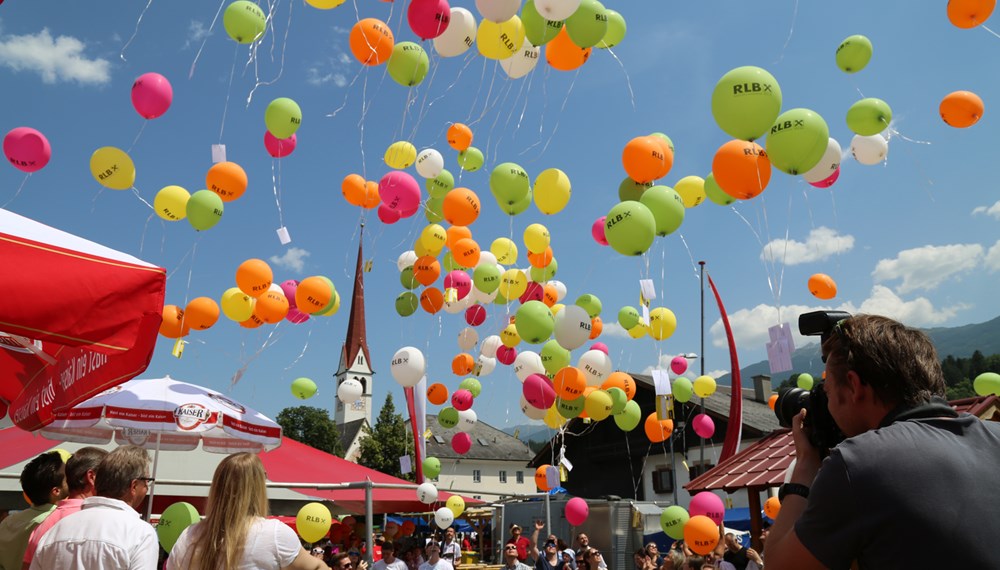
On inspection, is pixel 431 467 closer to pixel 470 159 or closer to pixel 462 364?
pixel 462 364

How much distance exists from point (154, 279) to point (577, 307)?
560cm

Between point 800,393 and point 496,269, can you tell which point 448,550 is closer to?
point 496,269

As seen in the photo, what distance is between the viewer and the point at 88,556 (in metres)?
2.28

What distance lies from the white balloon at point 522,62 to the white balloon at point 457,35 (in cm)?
47

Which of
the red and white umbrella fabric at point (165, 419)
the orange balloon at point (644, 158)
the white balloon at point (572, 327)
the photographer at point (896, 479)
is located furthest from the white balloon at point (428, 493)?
the photographer at point (896, 479)

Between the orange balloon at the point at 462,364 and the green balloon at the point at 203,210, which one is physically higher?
the green balloon at the point at 203,210

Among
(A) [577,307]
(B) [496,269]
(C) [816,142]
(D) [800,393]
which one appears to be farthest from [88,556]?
(B) [496,269]

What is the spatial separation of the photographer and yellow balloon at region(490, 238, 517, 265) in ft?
26.4

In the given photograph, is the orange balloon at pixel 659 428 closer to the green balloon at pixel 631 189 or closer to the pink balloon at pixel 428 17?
the green balloon at pixel 631 189

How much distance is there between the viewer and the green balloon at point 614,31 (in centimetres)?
693

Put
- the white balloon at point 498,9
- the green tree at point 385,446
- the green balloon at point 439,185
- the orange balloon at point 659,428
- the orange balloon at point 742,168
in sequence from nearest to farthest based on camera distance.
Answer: the orange balloon at point 742,168 < the white balloon at point 498,9 < the green balloon at point 439,185 < the orange balloon at point 659,428 < the green tree at point 385,446

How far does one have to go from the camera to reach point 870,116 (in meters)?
6.75

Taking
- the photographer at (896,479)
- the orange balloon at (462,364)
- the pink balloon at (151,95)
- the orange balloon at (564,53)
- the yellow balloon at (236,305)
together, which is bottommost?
the photographer at (896,479)

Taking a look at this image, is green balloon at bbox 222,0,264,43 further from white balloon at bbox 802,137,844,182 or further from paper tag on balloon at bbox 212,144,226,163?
white balloon at bbox 802,137,844,182
